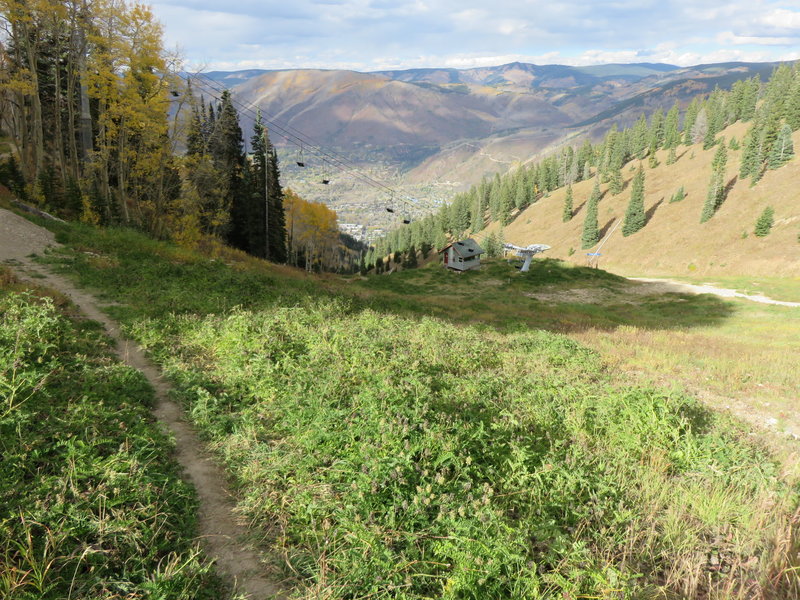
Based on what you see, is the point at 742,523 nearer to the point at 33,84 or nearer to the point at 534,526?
the point at 534,526

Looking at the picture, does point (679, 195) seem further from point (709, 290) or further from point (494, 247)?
point (709, 290)

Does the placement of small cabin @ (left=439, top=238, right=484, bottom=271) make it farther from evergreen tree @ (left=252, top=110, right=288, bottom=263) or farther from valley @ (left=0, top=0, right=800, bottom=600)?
valley @ (left=0, top=0, right=800, bottom=600)

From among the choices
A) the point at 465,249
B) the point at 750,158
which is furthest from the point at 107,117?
the point at 750,158

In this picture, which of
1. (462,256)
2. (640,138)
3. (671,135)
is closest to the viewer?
(462,256)

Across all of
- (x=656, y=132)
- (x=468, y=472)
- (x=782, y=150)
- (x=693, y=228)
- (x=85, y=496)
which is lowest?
(x=693, y=228)

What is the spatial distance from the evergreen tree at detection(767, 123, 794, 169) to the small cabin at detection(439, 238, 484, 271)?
3131 inches

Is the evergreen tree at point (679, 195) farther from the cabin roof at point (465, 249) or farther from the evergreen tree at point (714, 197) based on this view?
the cabin roof at point (465, 249)

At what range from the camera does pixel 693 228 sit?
85500 mm

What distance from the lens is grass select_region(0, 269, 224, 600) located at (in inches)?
147

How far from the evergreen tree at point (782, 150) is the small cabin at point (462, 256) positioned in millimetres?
79528

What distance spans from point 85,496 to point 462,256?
65.3 m

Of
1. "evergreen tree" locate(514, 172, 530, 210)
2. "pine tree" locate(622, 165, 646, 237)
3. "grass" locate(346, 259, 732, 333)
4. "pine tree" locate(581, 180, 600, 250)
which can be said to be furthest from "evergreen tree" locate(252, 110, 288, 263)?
"evergreen tree" locate(514, 172, 530, 210)

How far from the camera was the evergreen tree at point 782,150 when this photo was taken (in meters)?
89.2

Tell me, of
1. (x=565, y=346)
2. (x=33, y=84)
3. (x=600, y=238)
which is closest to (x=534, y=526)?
(x=565, y=346)
